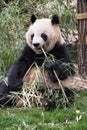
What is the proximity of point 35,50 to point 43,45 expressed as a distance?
12 cm

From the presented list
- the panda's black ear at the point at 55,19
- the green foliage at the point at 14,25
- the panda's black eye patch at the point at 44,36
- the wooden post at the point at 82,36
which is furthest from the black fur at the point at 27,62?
the wooden post at the point at 82,36

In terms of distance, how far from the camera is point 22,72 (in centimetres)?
496

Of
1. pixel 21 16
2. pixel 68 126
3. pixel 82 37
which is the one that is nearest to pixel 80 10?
pixel 82 37

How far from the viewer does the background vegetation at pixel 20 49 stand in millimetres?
4039

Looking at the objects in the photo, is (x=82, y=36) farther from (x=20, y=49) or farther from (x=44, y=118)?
(x=44, y=118)

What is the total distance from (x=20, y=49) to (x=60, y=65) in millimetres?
1825

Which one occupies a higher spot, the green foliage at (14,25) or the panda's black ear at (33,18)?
the panda's black ear at (33,18)

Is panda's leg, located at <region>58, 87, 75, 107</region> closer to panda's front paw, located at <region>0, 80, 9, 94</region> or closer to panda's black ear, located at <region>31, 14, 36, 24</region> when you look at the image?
panda's front paw, located at <region>0, 80, 9, 94</region>

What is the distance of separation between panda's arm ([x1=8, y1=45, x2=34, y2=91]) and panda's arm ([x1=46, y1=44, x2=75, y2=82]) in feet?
1.03

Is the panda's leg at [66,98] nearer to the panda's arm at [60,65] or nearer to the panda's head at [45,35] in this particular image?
the panda's arm at [60,65]

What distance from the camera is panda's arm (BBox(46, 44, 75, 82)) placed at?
184 inches

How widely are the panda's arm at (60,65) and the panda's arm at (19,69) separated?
12.3 inches

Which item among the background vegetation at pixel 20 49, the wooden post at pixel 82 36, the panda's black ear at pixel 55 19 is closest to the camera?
the background vegetation at pixel 20 49

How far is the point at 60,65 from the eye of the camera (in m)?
4.68
